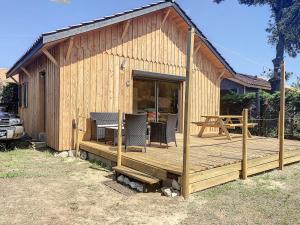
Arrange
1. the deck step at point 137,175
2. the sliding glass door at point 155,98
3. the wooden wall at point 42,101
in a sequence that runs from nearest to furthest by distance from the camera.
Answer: the deck step at point 137,175 → the wooden wall at point 42,101 → the sliding glass door at point 155,98

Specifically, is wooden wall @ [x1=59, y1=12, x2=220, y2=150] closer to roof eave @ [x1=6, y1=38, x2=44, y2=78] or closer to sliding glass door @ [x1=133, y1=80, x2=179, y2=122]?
sliding glass door @ [x1=133, y1=80, x2=179, y2=122]

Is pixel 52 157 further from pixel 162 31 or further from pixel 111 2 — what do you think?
pixel 111 2

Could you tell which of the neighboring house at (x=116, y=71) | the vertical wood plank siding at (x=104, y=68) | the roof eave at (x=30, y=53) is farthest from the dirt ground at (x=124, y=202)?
the roof eave at (x=30, y=53)

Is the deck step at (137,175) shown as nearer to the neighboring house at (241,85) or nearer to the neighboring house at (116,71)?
the neighboring house at (116,71)

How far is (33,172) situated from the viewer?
20.7 ft

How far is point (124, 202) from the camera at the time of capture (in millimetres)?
4637

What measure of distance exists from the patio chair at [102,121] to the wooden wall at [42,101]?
1.12 metres

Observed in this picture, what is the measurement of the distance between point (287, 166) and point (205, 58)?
577 cm

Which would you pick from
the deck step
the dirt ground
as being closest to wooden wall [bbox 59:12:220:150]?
the dirt ground

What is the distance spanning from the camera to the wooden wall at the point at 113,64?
8.22 metres

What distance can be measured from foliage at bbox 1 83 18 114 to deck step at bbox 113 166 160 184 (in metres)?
12.0

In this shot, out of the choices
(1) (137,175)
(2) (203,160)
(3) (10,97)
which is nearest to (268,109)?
(2) (203,160)

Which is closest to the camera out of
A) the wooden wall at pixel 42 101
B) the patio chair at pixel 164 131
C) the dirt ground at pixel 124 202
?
the dirt ground at pixel 124 202

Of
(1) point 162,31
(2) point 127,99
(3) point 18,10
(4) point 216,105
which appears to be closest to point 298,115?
Result: (4) point 216,105
